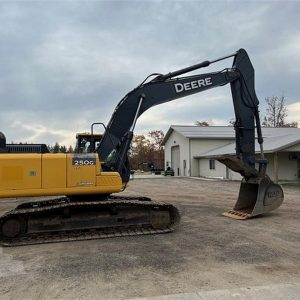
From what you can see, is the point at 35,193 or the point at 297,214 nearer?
the point at 35,193

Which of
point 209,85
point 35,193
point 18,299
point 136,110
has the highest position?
point 209,85

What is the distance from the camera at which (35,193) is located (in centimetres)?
932

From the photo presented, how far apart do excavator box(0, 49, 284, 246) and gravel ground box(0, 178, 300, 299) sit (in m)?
0.64

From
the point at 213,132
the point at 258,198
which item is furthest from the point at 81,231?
the point at 213,132

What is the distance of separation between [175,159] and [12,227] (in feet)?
148

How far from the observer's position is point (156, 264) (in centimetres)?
712

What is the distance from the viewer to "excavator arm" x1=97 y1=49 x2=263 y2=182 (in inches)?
418

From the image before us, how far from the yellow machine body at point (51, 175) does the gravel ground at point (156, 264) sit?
4.10 feet

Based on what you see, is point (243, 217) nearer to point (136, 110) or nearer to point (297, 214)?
point (297, 214)

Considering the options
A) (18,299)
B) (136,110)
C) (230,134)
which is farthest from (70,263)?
(230,134)

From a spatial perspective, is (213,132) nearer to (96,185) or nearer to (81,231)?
(96,185)

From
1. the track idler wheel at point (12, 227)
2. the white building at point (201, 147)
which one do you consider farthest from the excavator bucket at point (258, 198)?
the white building at point (201, 147)

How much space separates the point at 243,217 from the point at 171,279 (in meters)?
6.19

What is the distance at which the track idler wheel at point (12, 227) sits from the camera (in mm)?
9188
